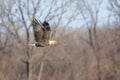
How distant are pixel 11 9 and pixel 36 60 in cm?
449

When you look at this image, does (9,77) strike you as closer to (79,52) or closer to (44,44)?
(79,52)

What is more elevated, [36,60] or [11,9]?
[11,9]

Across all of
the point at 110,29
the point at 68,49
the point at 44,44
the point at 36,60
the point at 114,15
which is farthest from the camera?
the point at 68,49

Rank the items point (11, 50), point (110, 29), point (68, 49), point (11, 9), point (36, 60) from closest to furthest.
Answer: point (11, 9), point (36, 60), point (11, 50), point (110, 29), point (68, 49)

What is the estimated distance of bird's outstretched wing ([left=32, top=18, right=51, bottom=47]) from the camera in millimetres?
7391

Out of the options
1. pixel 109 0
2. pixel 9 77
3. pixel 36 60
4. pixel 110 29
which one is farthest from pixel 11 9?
pixel 110 29

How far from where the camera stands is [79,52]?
38.7 metres

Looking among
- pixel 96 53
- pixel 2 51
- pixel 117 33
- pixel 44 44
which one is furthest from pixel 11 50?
pixel 44 44

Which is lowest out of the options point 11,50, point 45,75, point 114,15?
point 45,75

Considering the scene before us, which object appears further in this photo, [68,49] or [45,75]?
[68,49]

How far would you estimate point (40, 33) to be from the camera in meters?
7.58

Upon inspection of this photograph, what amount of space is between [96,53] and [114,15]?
3011 mm

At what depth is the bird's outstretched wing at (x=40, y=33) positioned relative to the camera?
291 inches

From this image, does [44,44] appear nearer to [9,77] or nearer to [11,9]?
[11,9]
